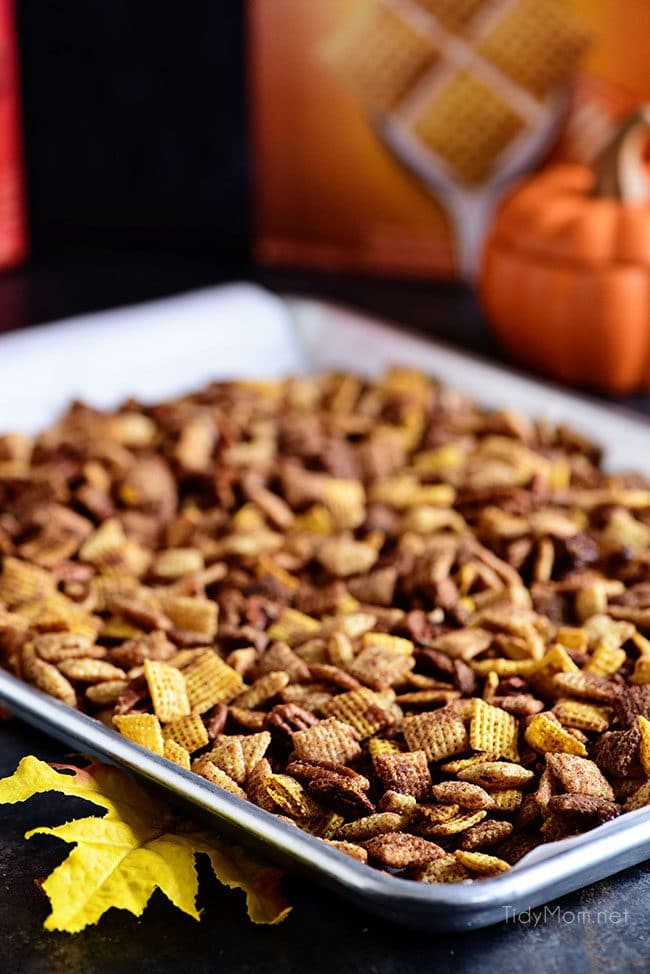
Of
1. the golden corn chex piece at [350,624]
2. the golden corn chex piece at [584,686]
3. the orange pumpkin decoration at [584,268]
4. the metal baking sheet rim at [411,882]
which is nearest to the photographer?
the metal baking sheet rim at [411,882]

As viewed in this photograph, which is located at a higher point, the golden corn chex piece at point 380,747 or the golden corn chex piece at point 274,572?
the golden corn chex piece at point 380,747

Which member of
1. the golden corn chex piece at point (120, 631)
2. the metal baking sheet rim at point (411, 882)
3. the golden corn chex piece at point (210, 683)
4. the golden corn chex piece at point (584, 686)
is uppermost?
the metal baking sheet rim at point (411, 882)

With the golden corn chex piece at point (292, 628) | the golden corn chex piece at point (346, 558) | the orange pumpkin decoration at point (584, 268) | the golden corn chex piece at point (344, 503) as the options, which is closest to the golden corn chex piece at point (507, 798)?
the golden corn chex piece at point (292, 628)

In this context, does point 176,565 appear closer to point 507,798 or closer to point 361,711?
point 361,711

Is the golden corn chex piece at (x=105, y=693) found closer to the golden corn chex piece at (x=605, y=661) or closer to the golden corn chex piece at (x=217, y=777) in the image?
the golden corn chex piece at (x=217, y=777)

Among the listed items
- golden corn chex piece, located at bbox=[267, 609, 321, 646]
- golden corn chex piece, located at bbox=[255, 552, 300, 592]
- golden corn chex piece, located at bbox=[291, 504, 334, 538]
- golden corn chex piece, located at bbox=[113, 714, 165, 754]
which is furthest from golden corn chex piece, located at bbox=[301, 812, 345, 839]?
golden corn chex piece, located at bbox=[291, 504, 334, 538]

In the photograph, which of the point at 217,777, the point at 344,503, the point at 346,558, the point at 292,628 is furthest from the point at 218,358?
the point at 217,777
